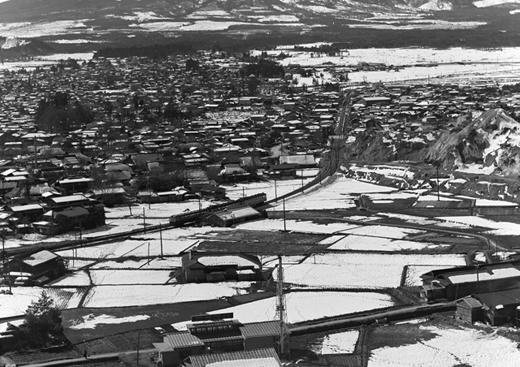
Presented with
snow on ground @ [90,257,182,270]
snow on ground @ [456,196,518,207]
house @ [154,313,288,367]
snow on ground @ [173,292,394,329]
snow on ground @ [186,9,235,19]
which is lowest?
snow on ground @ [456,196,518,207]

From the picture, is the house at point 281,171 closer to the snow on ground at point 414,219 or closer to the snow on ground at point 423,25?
the snow on ground at point 414,219

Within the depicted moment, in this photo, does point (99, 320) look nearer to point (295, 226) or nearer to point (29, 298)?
point (29, 298)

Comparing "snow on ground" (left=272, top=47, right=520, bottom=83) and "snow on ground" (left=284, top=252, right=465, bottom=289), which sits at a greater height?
"snow on ground" (left=284, top=252, right=465, bottom=289)

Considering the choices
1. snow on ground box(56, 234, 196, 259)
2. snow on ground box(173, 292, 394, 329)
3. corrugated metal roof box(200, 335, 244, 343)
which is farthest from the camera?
snow on ground box(56, 234, 196, 259)

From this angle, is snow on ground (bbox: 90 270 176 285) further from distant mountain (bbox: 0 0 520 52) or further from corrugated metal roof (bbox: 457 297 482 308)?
distant mountain (bbox: 0 0 520 52)

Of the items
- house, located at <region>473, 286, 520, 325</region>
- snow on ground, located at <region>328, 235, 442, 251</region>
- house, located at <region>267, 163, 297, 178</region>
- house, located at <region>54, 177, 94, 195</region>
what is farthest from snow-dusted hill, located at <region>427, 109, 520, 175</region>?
house, located at <region>473, 286, 520, 325</region>

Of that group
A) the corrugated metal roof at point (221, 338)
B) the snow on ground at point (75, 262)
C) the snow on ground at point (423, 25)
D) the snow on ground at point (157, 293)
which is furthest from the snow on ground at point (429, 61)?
the corrugated metal roof at point (221, 338)
